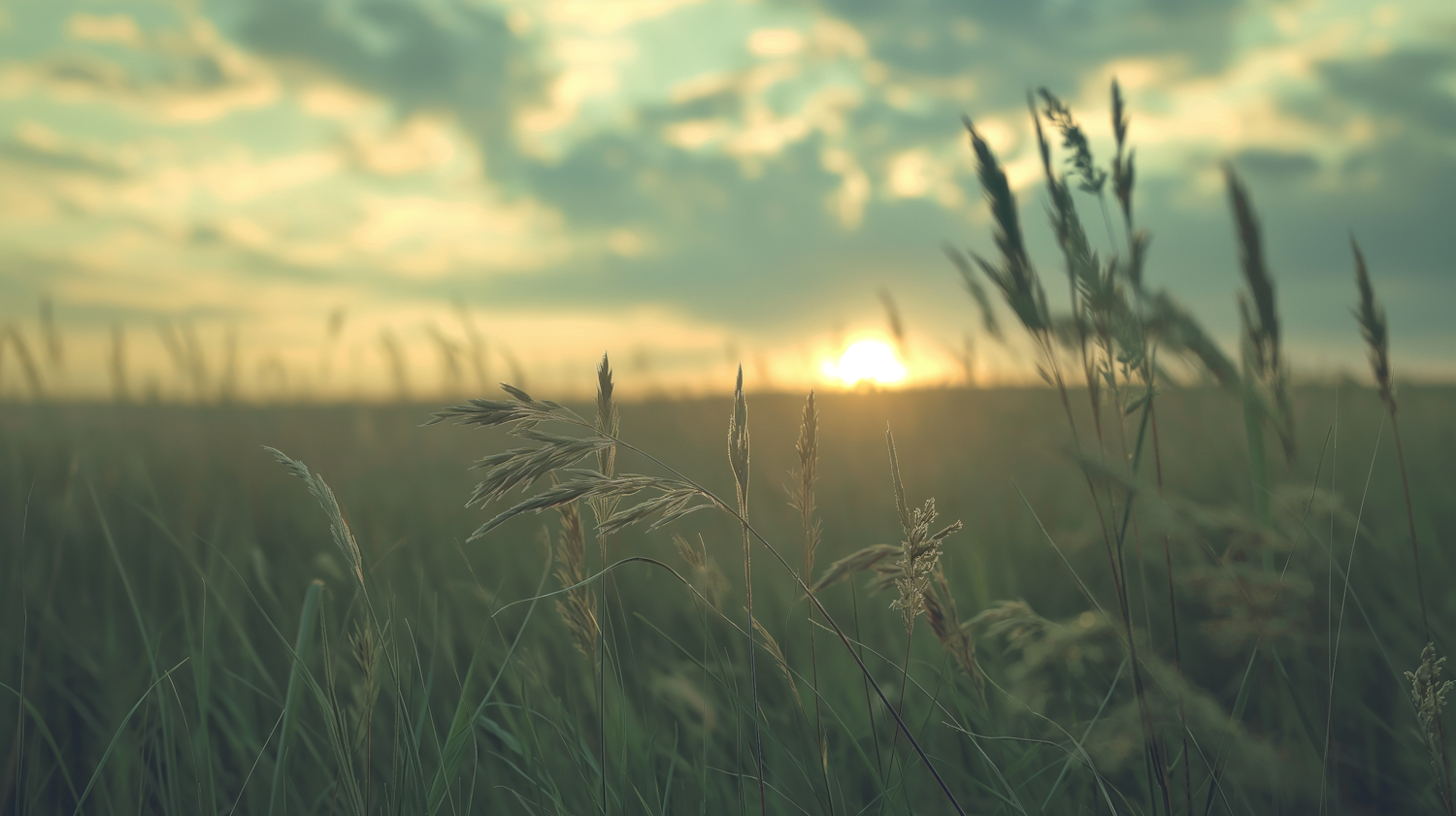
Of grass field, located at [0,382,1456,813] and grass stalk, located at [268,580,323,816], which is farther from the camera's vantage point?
grass field, located at [0,382,1456,813]

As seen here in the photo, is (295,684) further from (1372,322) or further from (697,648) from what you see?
(1372,322)

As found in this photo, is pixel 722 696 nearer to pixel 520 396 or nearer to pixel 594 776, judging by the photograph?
pixel 594 776

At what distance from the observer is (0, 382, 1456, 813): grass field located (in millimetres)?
1241

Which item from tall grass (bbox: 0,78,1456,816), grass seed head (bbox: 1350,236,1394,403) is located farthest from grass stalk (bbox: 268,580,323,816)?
grass seed head (bbox: 1350,236,1394,403)

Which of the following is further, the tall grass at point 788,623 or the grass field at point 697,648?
the grass field at point 697,648

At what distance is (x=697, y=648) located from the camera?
224 centimetres

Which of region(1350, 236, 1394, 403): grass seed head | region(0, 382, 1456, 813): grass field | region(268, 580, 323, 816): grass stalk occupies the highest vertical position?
region(1350, 236, 1394, 403): grass seed head

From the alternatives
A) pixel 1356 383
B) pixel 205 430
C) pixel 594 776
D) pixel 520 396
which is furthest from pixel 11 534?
pixel 1356 383

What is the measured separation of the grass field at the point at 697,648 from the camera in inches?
48.9

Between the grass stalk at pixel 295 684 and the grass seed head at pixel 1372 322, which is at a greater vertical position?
the grass seed head at pixel 1372 322

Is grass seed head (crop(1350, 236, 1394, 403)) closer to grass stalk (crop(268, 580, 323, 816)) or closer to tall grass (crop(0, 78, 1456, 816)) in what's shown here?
tall grass (crop(0, 78, 1456, 816))

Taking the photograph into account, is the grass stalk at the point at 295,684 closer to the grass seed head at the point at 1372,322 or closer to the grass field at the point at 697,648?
the grass field at the point at 697,648

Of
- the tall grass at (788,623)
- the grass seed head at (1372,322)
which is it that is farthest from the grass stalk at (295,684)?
the grass seed head at (1372,322)

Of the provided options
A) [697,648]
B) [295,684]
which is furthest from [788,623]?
[295,684]
